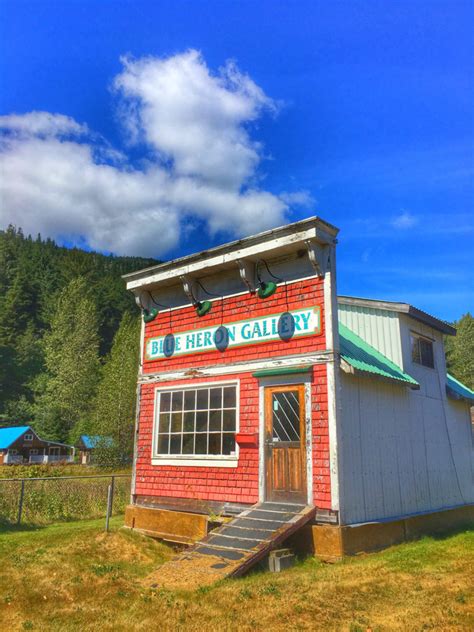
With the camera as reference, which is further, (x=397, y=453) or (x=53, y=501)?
(x=53, y=501)

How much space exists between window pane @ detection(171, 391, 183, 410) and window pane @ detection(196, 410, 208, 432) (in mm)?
680

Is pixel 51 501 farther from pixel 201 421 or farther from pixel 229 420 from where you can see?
pixel 229 420

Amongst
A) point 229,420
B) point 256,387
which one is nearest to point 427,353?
point 256,387

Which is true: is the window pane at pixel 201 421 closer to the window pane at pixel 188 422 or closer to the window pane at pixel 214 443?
the window pane at pixel 188 422

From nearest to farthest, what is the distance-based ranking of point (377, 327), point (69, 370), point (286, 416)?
point (286, 416)
point (377, 327)
point (69, 370)

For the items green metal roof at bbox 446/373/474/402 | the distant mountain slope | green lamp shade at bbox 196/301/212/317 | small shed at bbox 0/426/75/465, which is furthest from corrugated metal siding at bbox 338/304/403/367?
the distant mountain slope

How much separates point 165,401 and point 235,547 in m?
5.19

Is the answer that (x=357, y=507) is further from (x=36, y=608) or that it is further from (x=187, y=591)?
(x=36, y=608)

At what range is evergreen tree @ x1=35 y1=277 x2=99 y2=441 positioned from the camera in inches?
2296

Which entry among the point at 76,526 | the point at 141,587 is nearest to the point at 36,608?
the point at 141,587

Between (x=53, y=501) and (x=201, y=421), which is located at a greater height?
(x=201, y=421)

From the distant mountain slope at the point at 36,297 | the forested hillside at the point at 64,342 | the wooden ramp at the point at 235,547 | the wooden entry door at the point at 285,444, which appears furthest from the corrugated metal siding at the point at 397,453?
the distant mountain slope at the point at 36,297

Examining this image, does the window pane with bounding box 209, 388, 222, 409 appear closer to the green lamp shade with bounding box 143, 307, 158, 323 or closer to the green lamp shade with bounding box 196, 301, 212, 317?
the green lamp shade with bounding box 196, 301, 212, 317

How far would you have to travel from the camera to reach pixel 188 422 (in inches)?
485
